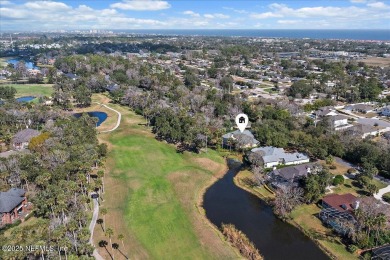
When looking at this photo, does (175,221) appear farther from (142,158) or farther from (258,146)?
(258,146)

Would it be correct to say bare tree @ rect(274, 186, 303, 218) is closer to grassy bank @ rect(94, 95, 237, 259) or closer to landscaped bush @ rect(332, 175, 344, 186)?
landscaped bush @ rect(332, 175, 344, 186)

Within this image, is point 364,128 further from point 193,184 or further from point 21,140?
point 21,140

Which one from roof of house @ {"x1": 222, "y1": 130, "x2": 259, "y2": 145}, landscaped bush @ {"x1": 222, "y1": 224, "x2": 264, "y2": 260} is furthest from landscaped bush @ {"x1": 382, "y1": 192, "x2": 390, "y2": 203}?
roof of house @ {"x1": 222, "y1": 130, "x2": 259, "y2": 145}

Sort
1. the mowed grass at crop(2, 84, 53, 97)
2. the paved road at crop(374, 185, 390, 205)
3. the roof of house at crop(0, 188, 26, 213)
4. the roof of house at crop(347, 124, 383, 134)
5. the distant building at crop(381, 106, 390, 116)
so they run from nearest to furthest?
the roof of house at crop(0, 188, 26, 213) → the paved road at crop(374, 185, 390, 205) → the roof of house at crop(347, 124, 383, 134) → the distant building at crop(381, 106, 390, 116) → the mowed grass at crop(2, 84, 53, 97)

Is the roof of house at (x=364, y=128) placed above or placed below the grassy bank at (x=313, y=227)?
above

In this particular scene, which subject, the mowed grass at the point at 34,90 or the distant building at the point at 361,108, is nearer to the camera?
the distant building at the point at 361,108

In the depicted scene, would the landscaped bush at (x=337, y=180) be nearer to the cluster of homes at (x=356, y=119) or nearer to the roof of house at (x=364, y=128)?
the cluster of homes at (x=356, y=119)

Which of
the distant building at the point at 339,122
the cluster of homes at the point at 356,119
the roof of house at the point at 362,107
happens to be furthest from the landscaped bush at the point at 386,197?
the roof of house at the point at 362,107
